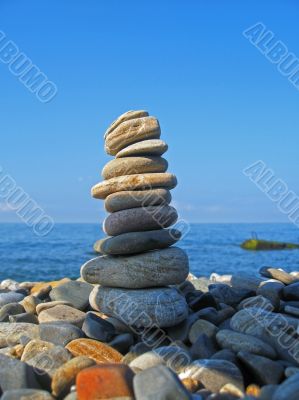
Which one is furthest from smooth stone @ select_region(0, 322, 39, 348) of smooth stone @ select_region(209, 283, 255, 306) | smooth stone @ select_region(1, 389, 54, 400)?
smooth stone @ select_region(209, 283, 255, 306)

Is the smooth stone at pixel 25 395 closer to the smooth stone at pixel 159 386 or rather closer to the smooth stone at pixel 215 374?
the smooth stone at pixel 159 386

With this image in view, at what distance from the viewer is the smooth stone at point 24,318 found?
742 cm

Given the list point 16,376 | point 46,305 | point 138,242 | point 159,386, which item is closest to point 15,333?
point 46,305

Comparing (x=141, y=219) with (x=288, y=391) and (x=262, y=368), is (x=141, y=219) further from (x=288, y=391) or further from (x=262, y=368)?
(x=288, y=391)

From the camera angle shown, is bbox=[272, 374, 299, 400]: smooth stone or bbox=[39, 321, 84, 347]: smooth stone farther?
bbox=[39, 321, 84, 347]: smooth stone

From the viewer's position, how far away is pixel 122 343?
21.0 feet

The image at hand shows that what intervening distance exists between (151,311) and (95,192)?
7.03 feet

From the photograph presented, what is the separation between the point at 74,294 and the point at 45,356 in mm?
2904

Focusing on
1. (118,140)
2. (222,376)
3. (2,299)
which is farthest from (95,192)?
(222,376)

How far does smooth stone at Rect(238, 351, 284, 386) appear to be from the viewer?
5262 mm

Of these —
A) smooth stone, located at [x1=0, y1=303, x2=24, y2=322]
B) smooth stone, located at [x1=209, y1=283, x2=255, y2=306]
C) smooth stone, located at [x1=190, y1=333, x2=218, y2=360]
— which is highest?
smooth stone, located at [x1=209, y1=283, x2=255, y2=306]

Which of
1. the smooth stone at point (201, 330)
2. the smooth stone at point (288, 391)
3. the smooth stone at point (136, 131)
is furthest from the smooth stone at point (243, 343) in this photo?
the smooth stone at point (136, 131)

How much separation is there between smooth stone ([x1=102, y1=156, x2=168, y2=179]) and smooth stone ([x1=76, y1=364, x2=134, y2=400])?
141 inches

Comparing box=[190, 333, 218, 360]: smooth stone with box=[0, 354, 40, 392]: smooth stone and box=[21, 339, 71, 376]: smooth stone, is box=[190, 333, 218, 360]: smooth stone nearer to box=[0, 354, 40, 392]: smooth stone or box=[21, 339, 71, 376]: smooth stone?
box=[21, 339, 71, 376]: smooth stone
